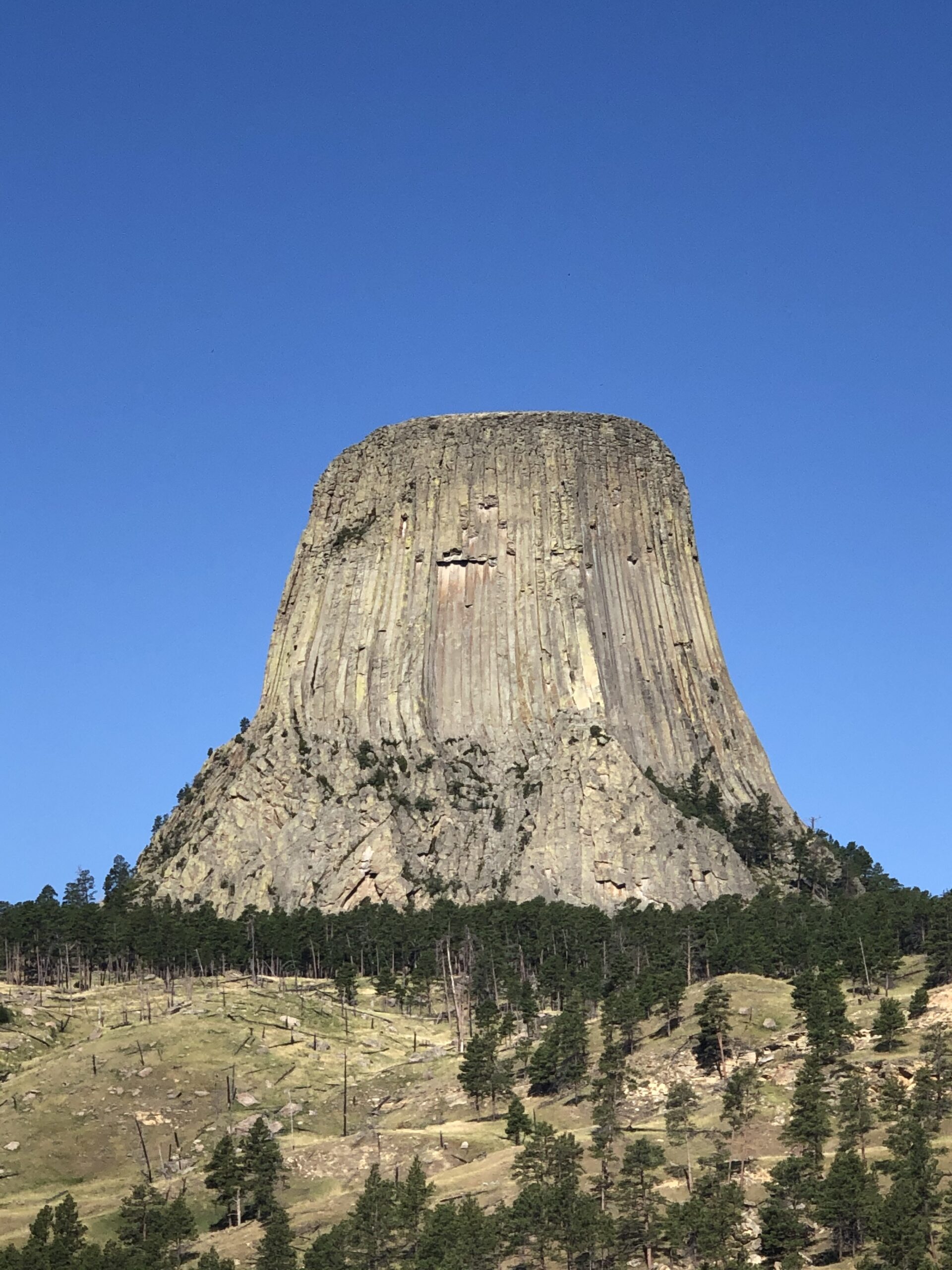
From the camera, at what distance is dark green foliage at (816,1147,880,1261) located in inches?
3698

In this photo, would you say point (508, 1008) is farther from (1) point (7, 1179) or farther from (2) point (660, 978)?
(1) point (7, 1179)

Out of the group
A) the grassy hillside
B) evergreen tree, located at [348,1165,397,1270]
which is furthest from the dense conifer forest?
the grassy hillside

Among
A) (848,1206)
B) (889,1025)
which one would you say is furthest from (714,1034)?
(848,1206)

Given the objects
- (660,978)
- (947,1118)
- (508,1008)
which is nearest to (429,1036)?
(508,1008)

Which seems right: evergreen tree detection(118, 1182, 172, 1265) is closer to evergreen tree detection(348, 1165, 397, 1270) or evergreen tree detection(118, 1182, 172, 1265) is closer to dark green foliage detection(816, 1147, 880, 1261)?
evergreen tree detection(348, 1165, 397, 1270)

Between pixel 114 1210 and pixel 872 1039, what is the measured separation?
135 feet

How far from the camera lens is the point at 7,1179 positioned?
123 metres

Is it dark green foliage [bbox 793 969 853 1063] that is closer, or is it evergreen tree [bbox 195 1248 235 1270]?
evergreen tree [bbox 195 1248 235 1270]

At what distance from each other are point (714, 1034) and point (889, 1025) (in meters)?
10.8

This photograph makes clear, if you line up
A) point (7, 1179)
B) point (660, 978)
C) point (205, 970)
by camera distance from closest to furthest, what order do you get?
point (7, 1179) → point (660, 978) → point (205, 970)

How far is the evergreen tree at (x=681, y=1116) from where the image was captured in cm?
11262

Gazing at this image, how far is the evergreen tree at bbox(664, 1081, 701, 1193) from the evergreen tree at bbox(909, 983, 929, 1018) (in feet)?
46.6

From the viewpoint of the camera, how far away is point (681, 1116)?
114188mm

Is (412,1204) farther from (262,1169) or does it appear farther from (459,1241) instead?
(262,1169)
